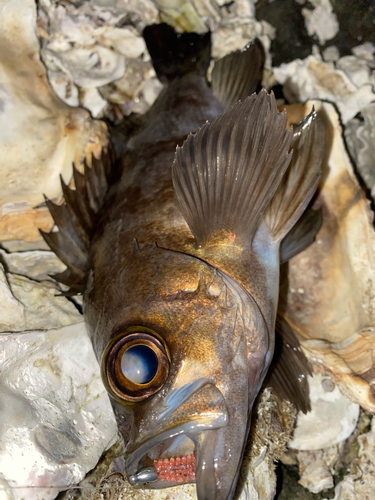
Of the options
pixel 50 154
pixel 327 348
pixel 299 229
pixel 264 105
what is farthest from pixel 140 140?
pixel 327 348

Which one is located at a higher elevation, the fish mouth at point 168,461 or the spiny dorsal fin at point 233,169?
the spiny dorsal fin at point 233,169

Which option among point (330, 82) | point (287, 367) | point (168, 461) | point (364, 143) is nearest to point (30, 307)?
point (168, 461)

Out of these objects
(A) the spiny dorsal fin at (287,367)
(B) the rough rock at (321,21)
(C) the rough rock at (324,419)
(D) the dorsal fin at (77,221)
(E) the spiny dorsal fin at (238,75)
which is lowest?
(C) the rough rock at (324,419)

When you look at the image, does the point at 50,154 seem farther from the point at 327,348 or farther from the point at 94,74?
the point at 327,348

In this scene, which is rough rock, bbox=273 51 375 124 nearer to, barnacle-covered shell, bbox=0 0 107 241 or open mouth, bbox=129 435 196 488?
barnacle-covered shell, bbox=0 0 107 241

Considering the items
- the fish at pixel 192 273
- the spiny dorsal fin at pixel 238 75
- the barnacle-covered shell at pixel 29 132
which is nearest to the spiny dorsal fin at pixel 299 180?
the fish at pixel 192 273

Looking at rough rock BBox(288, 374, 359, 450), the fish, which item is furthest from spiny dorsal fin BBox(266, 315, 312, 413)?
rough rock BBox(288, 374, 359, 450)

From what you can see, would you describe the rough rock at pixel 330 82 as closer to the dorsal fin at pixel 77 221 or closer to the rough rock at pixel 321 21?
the rough rock at pixel 321 21
